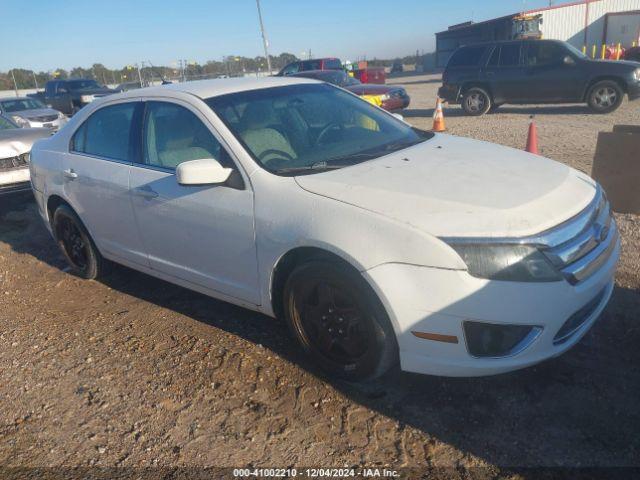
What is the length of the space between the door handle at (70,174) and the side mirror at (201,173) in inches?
69.1

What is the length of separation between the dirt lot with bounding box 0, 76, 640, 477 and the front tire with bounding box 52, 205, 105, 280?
0.62m

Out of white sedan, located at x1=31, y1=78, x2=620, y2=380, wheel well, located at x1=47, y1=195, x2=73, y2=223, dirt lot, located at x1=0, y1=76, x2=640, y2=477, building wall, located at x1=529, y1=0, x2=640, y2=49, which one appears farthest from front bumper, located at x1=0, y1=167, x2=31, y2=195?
building wall, located at x1=529, y1=0, x2=640, y2=49

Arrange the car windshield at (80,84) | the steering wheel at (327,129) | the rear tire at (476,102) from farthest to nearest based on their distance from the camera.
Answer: the car windshield at (80,84), the rear tire at (476,102), the steering wheel at (327,129)

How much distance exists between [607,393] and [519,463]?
0.75 m

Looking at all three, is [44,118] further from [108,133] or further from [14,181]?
[108,133]

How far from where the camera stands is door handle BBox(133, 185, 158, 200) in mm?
3650

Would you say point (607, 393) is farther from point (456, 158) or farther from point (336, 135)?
point (336, 135)

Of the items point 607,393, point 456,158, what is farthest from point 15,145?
point 607,393

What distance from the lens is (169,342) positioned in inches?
146

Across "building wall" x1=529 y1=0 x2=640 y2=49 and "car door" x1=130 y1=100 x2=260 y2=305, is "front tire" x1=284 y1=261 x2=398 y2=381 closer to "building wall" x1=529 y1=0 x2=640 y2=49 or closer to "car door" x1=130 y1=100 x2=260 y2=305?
"car door" x1=130 y1=100 x2=260 y2=305

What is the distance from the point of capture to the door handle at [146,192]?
12.0 ft

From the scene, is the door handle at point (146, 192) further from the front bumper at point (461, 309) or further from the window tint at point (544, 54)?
the window tint at point (544, 54)

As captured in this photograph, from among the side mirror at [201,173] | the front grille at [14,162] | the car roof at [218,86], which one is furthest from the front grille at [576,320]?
the front grille at [14,162]

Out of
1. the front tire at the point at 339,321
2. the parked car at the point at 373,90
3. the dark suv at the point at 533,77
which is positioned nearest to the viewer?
the front tire at the point at 339,321
